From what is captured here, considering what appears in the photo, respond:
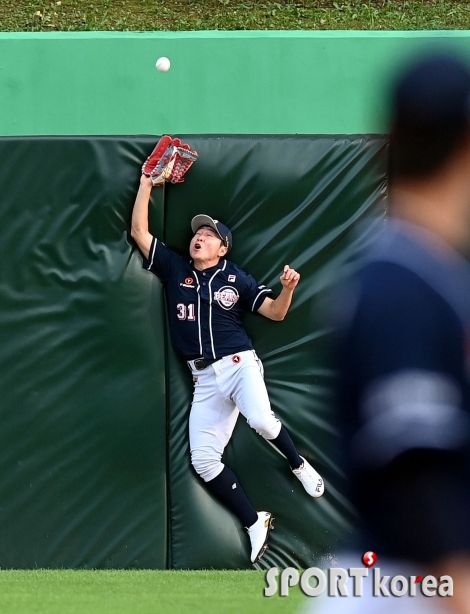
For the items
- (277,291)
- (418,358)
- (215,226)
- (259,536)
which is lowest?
(259,536)

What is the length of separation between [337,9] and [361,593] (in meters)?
6.82

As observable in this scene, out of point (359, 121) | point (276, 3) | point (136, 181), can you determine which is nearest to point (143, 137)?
point (136, 181)

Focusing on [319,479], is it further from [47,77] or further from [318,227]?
[47,77]

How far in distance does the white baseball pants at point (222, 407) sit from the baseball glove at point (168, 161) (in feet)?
3.34

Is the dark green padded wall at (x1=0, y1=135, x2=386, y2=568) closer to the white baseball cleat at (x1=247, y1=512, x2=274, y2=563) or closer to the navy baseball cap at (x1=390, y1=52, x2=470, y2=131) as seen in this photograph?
the white baseball cleat at (x1=247, y1=512, x2=274, y2=563)

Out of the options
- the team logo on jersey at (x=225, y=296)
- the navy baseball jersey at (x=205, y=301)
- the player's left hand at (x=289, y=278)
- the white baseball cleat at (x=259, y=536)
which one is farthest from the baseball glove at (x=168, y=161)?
the white baseball cleat at (x=259, y=536)

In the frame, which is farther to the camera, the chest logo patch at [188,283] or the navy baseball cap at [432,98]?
the chest logo patch at [188,283]

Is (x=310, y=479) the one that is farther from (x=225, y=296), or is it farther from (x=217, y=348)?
(x=225, y=296)

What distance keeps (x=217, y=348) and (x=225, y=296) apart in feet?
0.93

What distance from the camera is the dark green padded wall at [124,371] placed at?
526 centimetres

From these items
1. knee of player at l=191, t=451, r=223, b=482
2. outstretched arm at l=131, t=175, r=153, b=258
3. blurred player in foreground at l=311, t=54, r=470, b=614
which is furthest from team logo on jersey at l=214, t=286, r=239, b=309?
blurred player in foreground at l=311, t=54, r=470, b=614

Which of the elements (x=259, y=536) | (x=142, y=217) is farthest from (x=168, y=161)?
(x=259, y=536)

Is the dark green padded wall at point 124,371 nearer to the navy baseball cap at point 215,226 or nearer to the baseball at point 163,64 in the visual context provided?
the navy baseball cap at point 215,226

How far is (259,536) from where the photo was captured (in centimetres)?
522
